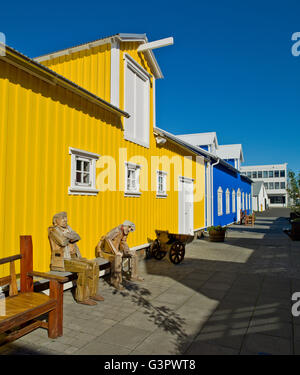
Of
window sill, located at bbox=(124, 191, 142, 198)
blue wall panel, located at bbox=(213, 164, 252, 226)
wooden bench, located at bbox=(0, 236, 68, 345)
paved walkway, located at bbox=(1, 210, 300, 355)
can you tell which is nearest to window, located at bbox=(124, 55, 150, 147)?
window sill, located at bbox=(124, 191, 142, 198)

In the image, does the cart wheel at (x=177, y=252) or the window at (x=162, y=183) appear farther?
the window at (x=162, y=183)

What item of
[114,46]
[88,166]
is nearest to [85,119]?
[88,166]

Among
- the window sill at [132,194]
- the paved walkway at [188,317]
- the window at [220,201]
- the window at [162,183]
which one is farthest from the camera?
the window at [220,201]

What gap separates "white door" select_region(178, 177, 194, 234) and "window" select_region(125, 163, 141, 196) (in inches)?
150

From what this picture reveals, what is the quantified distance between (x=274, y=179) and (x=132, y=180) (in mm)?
70978

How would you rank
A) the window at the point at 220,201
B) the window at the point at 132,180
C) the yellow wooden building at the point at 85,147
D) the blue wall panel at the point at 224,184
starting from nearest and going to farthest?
1. the yellow wooden building at the point at 85,147
2. the window at the point at 132,180
3. the blue wall panel at the point at 224,184
4. the window at the point at 220,201

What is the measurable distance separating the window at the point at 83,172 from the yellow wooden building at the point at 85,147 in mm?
23

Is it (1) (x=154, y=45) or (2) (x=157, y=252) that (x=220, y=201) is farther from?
(1) (x=154, y=45)

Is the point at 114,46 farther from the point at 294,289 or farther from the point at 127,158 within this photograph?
the point at 294,289

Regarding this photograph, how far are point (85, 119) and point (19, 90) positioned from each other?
1817 mm

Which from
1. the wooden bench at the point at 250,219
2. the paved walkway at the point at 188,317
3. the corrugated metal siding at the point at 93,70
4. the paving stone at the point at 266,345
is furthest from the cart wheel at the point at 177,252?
the wooden bench at the point at 250,219

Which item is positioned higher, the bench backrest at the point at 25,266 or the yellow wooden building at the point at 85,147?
the yellow wooden building at the point at 85,147

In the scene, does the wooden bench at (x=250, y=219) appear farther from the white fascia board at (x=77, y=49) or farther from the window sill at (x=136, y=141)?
the white fascia board at (x=77, y=49)

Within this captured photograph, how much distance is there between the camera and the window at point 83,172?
6082 mm
